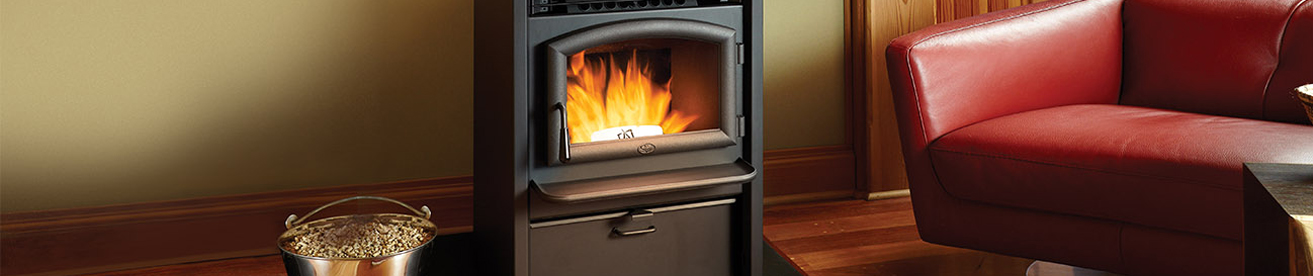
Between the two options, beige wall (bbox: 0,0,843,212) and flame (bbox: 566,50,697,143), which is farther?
beige wall (bbox: 0,0,843,212)

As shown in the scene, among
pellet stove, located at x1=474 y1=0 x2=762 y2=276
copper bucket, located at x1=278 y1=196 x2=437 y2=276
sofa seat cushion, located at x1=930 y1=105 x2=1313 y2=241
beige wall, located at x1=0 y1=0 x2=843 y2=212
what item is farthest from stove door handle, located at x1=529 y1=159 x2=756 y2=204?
beige wall, located at x1=0 y1=0 x2=843 y2=212

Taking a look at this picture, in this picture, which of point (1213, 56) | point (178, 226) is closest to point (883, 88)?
point (1213, 56)

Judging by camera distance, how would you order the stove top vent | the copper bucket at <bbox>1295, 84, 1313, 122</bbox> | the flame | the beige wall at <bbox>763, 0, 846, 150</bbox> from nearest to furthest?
the copper bucket at <bbox>1295, 84, 1313, 122</bbox>
the stove top vent
the flame
the beige wall at <bbox>763, 0, 846, 150</bbox>

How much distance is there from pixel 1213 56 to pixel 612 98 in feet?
3.94

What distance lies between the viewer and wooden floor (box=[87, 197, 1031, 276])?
2.36 meters

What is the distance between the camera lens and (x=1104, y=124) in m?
2.04

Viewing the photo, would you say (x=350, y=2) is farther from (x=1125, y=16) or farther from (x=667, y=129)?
(x=1125, y=16)

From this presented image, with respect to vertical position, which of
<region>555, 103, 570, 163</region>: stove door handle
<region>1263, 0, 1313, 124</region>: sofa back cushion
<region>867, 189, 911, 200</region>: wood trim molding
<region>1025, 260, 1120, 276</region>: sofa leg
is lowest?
<region>1025, 260, 1120, 276</region>: sofa leg

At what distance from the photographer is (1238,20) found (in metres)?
2.25

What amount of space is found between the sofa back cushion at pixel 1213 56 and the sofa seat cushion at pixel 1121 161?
0.51 ft

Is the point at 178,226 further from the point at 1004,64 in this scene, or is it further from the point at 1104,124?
the point at 1104,124

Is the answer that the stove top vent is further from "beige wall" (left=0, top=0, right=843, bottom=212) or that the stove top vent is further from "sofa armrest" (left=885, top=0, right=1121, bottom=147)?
"beige wall" (left=0, top=0, right=843, bottom=212)

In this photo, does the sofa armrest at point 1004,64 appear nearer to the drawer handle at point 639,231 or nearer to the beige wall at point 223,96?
the drawer handle at point 639,231

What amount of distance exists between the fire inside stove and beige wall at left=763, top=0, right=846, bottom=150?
2.38 feet
